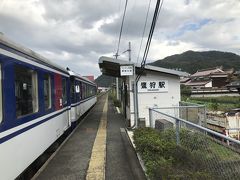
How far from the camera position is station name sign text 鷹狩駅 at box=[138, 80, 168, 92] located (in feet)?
41.3

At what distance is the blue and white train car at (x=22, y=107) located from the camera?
13.6ft

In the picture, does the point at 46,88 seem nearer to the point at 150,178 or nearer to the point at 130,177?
the point at 130,177

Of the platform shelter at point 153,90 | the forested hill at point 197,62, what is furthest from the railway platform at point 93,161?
the forested hill at point 197,62

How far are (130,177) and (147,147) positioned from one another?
921 mm

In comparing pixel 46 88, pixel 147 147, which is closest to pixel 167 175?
pixel 147 147

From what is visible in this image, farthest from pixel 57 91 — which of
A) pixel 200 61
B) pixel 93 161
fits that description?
pixel 200 61

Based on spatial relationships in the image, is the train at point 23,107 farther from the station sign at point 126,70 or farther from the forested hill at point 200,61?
the forested hill at point 200,61

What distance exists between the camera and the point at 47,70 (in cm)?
714

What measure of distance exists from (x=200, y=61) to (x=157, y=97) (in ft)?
367

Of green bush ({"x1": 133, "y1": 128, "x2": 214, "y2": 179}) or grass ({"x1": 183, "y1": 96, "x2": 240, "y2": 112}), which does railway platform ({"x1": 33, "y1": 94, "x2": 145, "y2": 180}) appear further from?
grass ({"x1": 183, "y1": 96, "x2": 240, "y2": 112})

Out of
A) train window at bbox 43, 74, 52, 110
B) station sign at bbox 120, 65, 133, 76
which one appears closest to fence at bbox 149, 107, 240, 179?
train window at bbox 43, 74, 52, 110

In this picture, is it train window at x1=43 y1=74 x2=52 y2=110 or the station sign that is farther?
the station sign

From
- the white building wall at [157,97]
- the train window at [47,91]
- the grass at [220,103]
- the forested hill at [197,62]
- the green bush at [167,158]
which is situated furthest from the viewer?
the forested hill at [197,62]

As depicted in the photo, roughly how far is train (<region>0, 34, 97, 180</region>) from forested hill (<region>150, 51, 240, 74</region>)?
3997 inches
